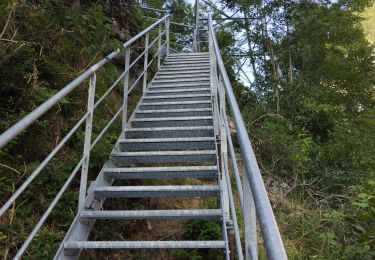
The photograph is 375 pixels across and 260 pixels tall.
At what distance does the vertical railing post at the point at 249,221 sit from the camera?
1.13 m

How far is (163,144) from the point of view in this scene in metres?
3.70

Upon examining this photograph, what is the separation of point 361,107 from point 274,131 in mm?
3613

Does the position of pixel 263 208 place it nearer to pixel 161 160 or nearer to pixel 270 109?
pixel 161 160

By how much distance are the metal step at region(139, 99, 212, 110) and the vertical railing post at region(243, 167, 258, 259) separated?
11.9 feet

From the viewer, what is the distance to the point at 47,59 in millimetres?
3551

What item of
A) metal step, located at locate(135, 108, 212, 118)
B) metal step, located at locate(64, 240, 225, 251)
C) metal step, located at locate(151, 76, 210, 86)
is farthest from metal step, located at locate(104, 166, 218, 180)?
metal step, located at locate(151, 76, 210, 86)

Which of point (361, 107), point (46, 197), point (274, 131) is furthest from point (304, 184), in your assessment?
point (361, 107)

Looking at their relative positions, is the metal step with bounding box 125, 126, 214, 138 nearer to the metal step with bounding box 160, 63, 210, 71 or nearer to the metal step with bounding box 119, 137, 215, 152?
the metal step with bounding box 119, 137, 215, 152

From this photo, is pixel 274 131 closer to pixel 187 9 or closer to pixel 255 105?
pixel 255 105

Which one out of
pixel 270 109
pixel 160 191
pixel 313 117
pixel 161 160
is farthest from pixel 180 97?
pixel 313 117

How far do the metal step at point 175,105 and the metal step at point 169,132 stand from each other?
87cm

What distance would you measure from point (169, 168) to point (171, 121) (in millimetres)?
1279

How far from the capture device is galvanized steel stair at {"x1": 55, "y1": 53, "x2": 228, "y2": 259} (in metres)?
2.43

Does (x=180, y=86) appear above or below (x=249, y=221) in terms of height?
above
